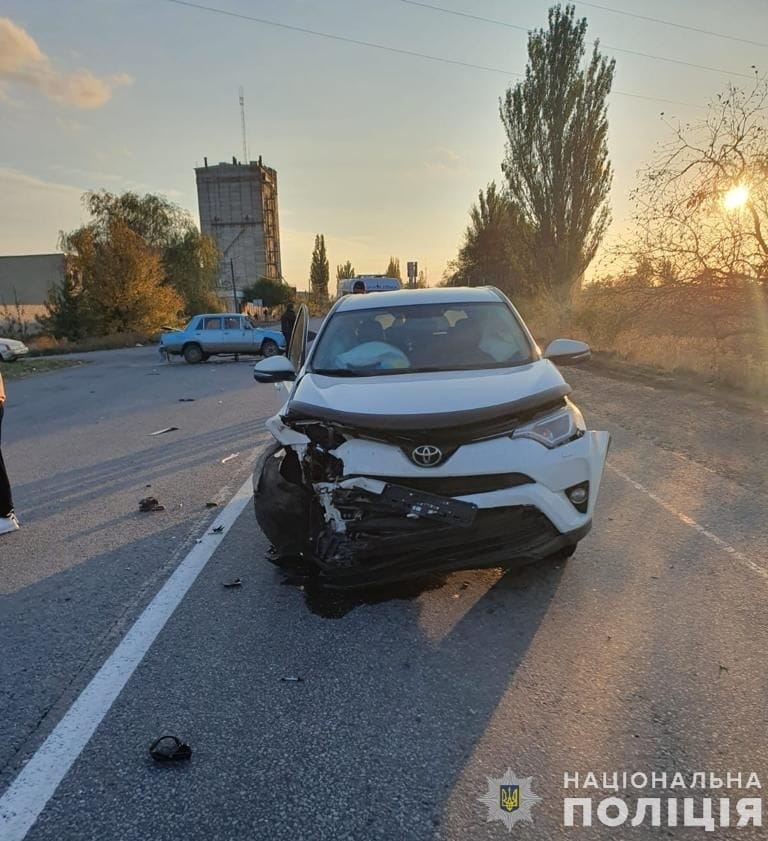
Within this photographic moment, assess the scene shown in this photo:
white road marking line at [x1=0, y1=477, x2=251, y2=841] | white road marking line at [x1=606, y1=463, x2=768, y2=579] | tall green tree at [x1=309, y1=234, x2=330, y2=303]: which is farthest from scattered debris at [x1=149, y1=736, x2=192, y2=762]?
tall green tree at [x1=309, y1=234, x2=330, y2=303]

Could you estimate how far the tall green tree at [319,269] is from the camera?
114 meters

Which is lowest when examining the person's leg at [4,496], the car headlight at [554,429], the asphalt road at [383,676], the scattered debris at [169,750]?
the asphalt road at [383,676]

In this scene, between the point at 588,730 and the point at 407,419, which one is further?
the point at 407,419

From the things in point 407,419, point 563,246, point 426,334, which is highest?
point 563,246

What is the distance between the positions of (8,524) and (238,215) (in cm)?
9915

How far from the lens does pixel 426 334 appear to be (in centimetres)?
486

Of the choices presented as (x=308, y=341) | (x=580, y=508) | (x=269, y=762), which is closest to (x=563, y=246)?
(x=308, y=341)

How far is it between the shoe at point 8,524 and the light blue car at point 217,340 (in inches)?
713

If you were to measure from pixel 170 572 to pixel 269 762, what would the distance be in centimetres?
207

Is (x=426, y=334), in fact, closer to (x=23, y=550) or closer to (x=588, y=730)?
(x=588, y=730)

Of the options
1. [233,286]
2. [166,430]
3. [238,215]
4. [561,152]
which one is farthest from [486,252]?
[238,215]

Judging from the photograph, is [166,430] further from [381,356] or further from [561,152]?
[561,152]

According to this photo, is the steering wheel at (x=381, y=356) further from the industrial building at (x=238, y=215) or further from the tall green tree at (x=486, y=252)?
the industrial building at (x=238, y=215)

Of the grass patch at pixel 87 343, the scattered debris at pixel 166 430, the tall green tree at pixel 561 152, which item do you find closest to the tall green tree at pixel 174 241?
the grass patch at pixel 87 343
